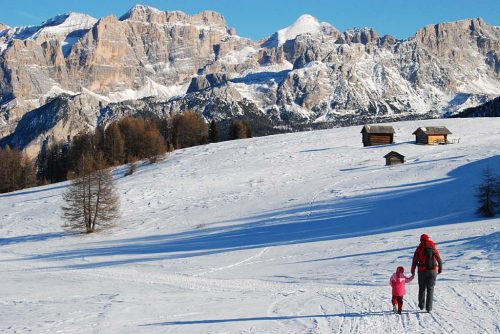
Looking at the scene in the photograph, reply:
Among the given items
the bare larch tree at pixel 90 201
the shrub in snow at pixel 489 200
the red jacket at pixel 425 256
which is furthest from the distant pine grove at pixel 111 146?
the red jacket at pixel 425 256

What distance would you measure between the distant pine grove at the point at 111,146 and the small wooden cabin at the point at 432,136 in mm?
44997

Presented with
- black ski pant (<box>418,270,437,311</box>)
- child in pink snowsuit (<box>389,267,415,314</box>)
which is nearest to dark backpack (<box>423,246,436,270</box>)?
black ski pant (<box>418,270,437,311</box>)

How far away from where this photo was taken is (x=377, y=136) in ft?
270

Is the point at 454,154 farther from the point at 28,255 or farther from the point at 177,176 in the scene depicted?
the point at 28,255

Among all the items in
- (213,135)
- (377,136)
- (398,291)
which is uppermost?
(213,135)

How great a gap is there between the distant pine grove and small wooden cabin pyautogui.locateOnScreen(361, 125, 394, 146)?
122 ft

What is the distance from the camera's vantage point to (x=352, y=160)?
69.6 m

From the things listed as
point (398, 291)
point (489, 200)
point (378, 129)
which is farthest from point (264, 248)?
point (378, 129)

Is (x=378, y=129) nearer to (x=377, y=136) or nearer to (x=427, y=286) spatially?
(x=377, y=136)

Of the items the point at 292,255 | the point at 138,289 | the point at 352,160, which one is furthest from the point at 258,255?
the point at 352,160

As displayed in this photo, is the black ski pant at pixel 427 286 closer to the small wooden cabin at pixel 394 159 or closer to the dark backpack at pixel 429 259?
the dark backpack at pixel 429 259

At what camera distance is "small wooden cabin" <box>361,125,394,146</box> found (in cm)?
8200

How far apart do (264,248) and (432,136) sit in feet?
172

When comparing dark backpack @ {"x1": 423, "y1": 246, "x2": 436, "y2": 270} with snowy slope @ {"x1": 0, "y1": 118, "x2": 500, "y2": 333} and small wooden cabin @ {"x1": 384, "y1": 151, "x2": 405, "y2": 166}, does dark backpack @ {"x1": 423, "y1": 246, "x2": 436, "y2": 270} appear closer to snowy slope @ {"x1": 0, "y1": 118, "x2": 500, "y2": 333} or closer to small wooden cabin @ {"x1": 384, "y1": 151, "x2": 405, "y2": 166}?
snowy slope @ {"x1": 0, "y1": 118, "x2": 500, "y2": 333}
